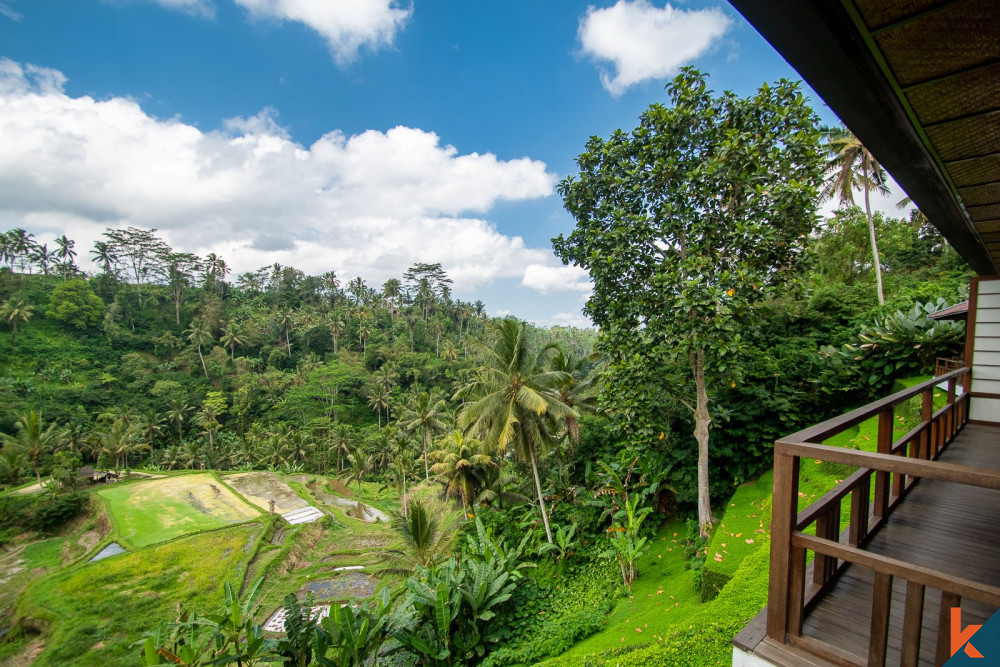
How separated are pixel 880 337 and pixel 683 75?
6399mm

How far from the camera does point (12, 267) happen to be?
2005 inches

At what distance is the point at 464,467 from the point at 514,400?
5.29 m

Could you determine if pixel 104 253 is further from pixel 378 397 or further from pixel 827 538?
pixel 827 538

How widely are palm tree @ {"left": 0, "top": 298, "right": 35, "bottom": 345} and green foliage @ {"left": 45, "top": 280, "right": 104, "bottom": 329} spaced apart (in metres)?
2.08

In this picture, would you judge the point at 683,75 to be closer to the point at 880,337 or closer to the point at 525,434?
the point at 880,337

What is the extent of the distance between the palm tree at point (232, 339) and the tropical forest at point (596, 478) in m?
17.8

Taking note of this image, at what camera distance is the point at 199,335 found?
44875 mm

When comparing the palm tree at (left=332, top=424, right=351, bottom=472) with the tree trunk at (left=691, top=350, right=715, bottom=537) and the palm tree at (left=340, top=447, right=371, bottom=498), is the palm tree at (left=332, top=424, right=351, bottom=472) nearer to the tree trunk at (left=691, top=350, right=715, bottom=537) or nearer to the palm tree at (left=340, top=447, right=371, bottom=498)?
the palm tree at (left=340, top=447, right=371, bottom=498)

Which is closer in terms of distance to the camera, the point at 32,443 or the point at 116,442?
the point at 32,443

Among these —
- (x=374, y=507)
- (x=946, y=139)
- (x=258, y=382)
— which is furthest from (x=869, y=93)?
(x=258, y=382)

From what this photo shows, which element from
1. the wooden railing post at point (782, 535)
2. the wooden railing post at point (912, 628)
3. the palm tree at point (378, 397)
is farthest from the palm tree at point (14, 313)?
the wooden railing post at point (912, 628)

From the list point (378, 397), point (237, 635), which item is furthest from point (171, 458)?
point (237, 635)

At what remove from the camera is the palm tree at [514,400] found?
10938mm

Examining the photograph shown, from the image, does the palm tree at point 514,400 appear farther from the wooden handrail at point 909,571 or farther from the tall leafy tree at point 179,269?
the tall leafy tree at point 179,269
